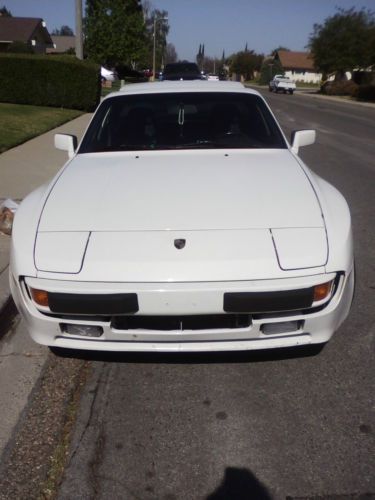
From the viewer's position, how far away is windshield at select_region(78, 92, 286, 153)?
12.7ft

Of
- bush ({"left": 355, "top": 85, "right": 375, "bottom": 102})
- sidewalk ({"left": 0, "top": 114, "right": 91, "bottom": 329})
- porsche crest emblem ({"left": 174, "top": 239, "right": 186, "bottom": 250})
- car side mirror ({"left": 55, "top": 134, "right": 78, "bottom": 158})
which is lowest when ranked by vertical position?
bush ({"left": 355, "top": 85, "right": 375, "bottom": 102})

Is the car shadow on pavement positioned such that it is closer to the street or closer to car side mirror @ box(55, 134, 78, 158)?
the street

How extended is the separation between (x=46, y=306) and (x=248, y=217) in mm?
1132

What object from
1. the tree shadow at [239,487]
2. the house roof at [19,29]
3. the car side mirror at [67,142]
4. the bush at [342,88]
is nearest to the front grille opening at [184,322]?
the tree shadow at [239,487]

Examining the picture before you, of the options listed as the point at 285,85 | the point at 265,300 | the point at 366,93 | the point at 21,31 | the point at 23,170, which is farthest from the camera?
the point at 21,31

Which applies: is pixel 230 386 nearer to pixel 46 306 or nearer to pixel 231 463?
pixel 231 463

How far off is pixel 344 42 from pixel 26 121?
42204 mm

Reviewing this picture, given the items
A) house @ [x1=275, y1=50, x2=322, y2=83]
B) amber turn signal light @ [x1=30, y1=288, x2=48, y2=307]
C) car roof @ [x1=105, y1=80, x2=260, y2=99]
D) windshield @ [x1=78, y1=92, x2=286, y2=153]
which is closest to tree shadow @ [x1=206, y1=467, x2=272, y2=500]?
amber turn signal light @ [x1=30, y1=288, x2=48, y2=307]

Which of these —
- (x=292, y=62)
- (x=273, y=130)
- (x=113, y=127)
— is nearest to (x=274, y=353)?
(x=273, y=130)

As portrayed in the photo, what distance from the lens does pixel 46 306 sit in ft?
8.09

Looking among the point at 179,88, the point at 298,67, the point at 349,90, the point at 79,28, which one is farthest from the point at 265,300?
the point at 298,67

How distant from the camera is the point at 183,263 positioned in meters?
2.39

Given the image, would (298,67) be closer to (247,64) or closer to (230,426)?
(247,64)

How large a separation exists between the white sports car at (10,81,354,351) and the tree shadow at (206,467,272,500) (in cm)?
58
